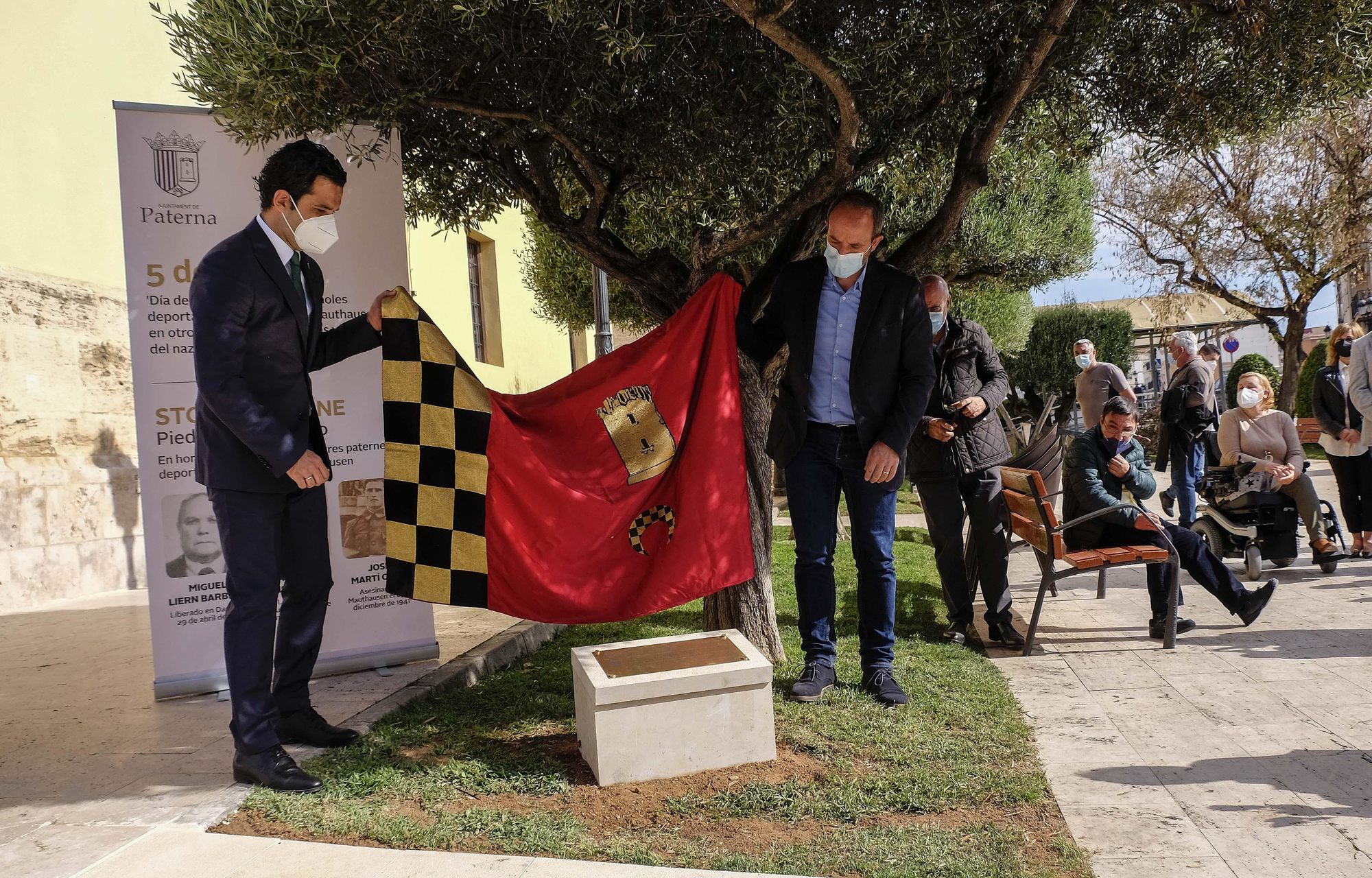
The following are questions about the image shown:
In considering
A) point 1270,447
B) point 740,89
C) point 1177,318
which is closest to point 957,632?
point 740,89

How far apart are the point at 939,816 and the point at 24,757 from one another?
365 centimetres

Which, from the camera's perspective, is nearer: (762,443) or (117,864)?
(117,864)

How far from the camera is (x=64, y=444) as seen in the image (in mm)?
8688

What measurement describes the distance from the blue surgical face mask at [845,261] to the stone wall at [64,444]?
6.20 metres

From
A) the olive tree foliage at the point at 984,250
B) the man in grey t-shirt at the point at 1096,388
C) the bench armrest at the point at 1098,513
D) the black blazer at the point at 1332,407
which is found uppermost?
the olive tree foliage at the point at 984,250

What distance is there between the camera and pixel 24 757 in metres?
4.11

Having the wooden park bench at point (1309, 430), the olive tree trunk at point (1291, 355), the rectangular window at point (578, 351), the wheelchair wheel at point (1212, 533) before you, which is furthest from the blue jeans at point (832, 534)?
the olive tree trunk at point (1291, 355)

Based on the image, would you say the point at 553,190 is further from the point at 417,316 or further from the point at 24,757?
the point at 24,757

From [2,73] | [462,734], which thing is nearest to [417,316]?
[462,734]

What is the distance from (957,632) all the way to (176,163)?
4.81 meters

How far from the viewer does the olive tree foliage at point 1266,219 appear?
18656 mm

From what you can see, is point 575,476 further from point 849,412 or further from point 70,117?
point 70,117

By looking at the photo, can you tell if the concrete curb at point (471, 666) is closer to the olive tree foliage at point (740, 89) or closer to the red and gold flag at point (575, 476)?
the red and gold flag at point (575, 476)

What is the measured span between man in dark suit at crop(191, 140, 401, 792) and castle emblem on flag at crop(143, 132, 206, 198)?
1303 millimetres
